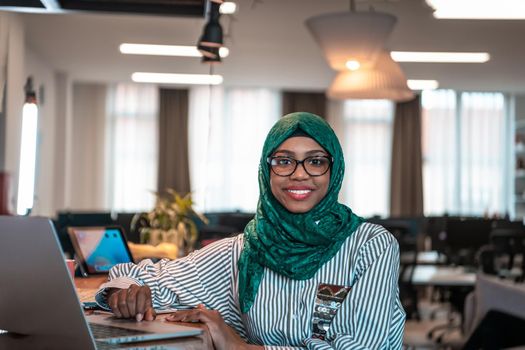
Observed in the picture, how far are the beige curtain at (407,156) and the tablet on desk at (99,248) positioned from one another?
40.1 ft

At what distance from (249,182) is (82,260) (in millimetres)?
12090

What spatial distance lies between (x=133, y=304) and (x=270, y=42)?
8666mm

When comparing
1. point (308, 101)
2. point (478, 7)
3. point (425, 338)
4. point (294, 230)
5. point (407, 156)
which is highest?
point (308, 101)

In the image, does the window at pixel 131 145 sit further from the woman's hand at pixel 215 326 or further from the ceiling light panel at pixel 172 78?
the woman's hand at pixel 215 326

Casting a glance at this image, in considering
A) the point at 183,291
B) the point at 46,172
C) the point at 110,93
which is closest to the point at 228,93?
the point at 110,93

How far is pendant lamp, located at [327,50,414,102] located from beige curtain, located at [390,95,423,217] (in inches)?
300

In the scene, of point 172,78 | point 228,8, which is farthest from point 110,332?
point 172,78

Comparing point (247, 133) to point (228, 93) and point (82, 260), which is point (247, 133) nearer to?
point (228, 93)

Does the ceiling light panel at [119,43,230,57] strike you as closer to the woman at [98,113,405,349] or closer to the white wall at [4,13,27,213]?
the white wall at [4,13,27,213]

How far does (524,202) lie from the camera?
51.1ft

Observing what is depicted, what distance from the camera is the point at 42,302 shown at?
1.44m

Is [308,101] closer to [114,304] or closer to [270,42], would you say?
[270,42]

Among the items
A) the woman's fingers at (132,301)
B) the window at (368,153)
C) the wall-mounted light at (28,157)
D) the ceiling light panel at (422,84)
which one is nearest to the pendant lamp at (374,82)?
the wall-mounted light at (28,157)

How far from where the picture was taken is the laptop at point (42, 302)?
136cm
